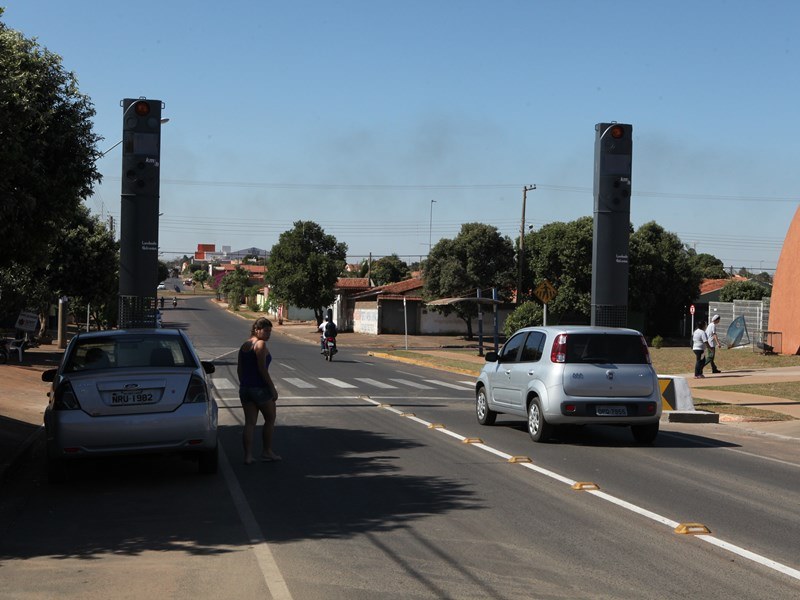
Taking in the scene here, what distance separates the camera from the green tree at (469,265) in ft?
191

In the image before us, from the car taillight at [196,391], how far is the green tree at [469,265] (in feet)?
157

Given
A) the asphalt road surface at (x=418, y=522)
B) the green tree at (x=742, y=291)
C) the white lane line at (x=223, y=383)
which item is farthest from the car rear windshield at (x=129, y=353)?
the green tree at (x=742, y=291)

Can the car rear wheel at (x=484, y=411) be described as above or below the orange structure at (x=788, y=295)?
below

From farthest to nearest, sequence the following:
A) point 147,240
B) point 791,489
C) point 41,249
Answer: point 147,240 → point 41,249 → point 791,489

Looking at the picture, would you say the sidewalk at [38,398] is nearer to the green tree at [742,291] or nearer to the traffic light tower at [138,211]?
the traffic light tower at [138,211]

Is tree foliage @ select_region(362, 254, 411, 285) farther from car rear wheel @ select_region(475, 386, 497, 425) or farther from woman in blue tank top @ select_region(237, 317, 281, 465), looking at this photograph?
woman in blue tank top @ select_region(237, 317, 281, 465)

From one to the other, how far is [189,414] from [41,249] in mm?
4124

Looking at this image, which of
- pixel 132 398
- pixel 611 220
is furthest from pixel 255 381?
pixel 611 220

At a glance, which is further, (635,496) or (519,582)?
(635,496)

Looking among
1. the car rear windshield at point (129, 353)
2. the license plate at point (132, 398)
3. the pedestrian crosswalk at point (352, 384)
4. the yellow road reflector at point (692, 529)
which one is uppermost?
the car rear windshield at point (129, 353)

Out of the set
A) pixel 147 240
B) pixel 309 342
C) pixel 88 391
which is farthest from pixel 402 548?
pixel 309 342

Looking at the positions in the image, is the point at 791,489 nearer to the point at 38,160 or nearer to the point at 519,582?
the point at 519,582

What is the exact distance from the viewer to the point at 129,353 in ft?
35.5

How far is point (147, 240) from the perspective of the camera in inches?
708
